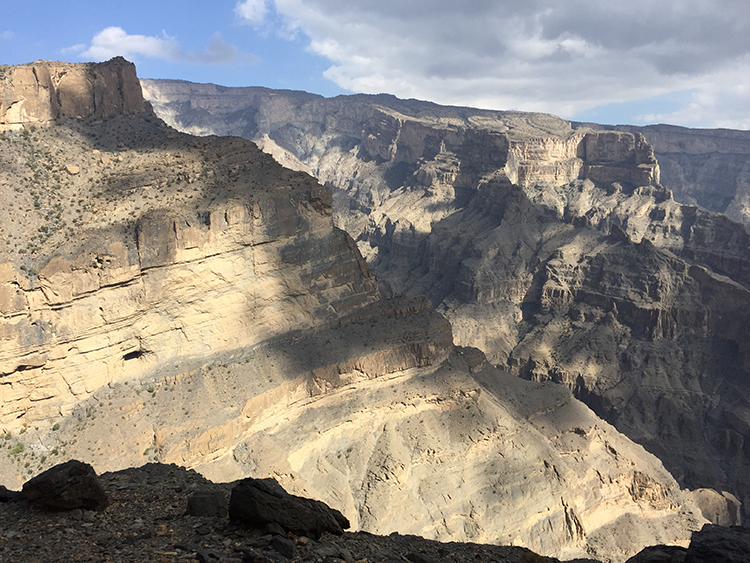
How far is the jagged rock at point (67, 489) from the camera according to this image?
645 inches

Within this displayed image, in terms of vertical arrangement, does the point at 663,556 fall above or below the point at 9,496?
below

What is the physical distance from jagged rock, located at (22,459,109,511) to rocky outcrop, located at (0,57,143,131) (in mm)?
39525

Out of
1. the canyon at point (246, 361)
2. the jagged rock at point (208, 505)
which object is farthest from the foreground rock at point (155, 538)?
the canyon at point (246, 361)

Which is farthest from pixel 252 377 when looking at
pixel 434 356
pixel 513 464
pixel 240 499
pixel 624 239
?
pixel 624 239

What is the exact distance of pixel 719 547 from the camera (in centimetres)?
1511

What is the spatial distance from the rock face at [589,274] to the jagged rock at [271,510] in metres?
69.9

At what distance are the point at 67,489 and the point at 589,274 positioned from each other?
331 ft

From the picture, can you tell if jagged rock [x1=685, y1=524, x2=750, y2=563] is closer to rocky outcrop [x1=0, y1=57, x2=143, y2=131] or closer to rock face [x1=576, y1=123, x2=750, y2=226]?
rocky outcrop [x1=0, y1=57, x2=143, y2=131]

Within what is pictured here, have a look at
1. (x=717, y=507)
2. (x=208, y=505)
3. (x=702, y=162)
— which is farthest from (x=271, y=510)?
(x=702, y=162)

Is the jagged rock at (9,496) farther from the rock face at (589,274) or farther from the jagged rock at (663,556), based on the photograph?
the rock face at (589,274)

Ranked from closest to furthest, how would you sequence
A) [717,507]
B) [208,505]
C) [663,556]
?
[663,556] → [208,505] → [717,507]

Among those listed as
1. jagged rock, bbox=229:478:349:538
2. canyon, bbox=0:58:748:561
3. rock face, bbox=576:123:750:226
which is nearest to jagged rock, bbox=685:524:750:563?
jagged rock, bbox=229:478:349:538

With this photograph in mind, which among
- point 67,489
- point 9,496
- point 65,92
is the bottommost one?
point 9,496

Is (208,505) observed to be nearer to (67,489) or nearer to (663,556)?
(67,489)
